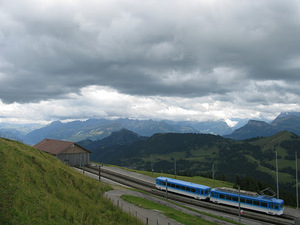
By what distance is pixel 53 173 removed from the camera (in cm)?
3681

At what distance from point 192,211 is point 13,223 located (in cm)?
3164

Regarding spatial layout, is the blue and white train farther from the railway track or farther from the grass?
the grass

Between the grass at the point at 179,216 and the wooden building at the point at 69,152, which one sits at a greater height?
the wooden building at the point at 69,152

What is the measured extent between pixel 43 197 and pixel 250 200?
4181 cm

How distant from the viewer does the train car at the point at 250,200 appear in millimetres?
45125

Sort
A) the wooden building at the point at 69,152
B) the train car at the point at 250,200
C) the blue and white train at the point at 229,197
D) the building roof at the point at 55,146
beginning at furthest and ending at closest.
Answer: the building roof at the point at 55,146 → the wooden building at the point at 69,152 → the blue and white train at the point at 229,197 → the train car at the point at 250,200

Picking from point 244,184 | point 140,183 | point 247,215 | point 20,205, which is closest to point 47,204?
point 20,205

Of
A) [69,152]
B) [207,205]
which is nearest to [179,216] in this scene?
[207,205]

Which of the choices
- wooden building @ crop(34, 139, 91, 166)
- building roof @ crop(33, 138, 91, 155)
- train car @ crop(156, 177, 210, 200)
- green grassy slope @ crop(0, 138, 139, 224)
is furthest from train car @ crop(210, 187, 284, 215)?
building roof @ crop(33, 138, 91, 155)

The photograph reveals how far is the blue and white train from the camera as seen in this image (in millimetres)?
45375

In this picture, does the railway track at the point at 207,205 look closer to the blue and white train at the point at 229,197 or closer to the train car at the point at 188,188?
the blue and white train at the point at 229,197

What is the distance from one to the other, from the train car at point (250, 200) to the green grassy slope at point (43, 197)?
29.4m

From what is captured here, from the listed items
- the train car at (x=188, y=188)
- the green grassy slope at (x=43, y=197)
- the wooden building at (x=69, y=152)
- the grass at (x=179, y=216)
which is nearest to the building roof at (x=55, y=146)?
the wooden building at (x=69, y=152)

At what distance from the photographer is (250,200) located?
4788 centimetres
